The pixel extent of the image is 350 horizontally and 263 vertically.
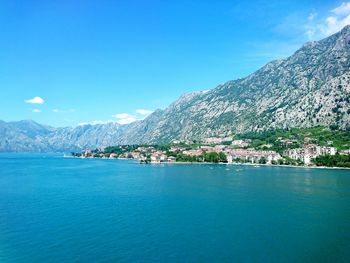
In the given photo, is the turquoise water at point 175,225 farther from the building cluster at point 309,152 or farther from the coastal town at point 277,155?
the building cluster at point 309,152

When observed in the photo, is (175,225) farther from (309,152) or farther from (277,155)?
(277,155)

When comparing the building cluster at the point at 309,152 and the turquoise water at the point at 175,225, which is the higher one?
the building cluster at the point at 309,152

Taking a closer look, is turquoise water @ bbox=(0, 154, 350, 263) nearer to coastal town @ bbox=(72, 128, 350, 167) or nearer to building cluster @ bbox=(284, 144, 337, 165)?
coastal town @ bbox=(72, 128, 350, 167)

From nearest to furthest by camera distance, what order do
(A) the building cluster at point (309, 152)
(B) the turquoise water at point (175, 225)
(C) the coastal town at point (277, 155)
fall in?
(B) the turquoise water at point (175, 225) → (C) the coastal town at point (277, 155) → (A) the building cluster at point (309, 152)

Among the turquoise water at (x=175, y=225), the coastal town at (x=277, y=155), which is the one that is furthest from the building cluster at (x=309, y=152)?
the turquoise water at (x=175, y=225)

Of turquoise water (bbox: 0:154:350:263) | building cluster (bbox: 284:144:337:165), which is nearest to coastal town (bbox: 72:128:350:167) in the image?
building cluster (bbox: 284:144:337:165)

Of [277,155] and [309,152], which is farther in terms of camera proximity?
[277,155]

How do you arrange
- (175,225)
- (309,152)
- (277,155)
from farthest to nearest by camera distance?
(277,155), (309,152), (175,225)

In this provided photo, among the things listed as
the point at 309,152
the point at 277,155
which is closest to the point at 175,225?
the point at 309,152
